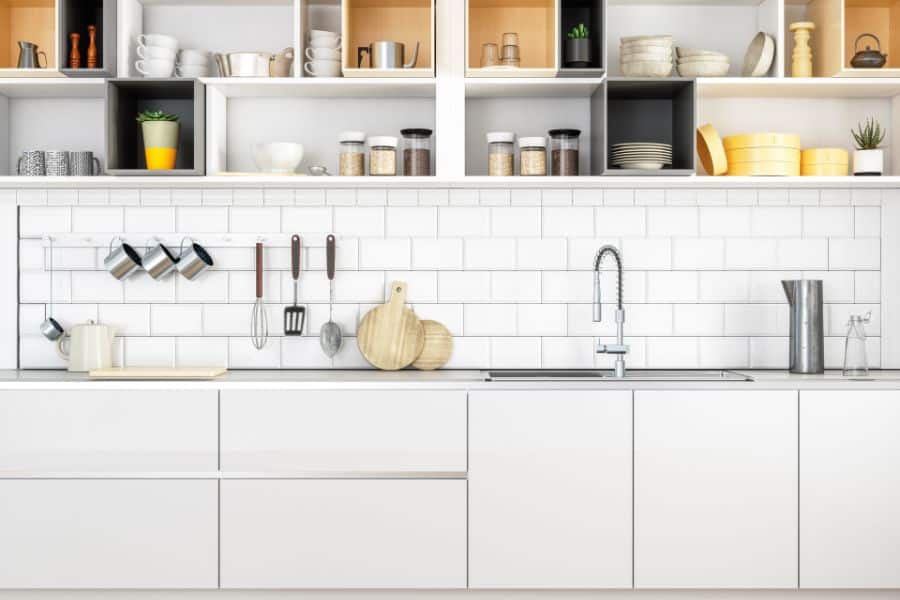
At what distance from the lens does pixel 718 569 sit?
125 inches

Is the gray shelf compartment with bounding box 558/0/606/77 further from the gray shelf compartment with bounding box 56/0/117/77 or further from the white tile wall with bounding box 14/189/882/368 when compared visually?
the gray shelf compartment with bounding box 56/0/117/77

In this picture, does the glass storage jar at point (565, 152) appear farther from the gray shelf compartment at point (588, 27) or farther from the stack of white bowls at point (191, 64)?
the stack of white bowls at point (191, 64)

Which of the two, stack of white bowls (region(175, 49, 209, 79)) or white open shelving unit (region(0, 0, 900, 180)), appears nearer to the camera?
stack of white bowls (region(175, 49, 209, 79))

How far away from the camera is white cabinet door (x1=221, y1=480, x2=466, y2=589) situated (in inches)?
125

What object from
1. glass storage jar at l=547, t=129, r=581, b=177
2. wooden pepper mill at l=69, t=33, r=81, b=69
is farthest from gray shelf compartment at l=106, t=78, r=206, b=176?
glass storage jar at l=547, t=129, r=581, b=177

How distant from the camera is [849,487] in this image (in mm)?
3182

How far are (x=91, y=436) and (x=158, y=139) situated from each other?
1.10 meters

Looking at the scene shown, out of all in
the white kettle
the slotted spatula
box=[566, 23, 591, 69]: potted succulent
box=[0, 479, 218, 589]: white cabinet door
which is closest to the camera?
box=[0, 479, 218, 589]: white cabinet door

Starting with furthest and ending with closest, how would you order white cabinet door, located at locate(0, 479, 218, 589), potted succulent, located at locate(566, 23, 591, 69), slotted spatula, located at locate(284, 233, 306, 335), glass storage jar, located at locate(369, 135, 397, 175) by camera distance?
slotted spatula, located at locate(284, 233, 306, 335) → glass storage jar, located at locate(369, 135, 397, 175) → potted succulent, located at locate(566, 23, 591, 69) → white cabinet door, located at locate(0, 479, 218, 589)

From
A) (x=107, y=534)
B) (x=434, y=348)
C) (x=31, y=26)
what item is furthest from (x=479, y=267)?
(x=31, y=26)

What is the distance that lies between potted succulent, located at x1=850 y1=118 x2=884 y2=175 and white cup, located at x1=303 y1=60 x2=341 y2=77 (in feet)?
6.55

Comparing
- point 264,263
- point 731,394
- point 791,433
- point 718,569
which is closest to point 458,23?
point 264,263

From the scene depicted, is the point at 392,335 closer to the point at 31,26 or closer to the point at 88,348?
the point at 88,348

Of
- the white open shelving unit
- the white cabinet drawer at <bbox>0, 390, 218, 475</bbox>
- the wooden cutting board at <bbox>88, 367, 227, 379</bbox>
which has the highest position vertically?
the white open shelving unit
